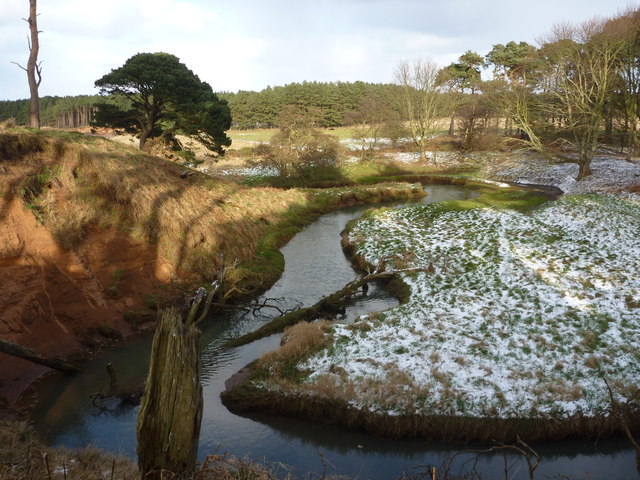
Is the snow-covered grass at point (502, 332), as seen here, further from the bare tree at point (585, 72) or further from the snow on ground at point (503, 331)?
the bare tree at point (585, 72)

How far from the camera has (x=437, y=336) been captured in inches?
543

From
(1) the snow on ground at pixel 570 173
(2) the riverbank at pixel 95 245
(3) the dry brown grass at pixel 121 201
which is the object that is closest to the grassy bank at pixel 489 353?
(2) the riverbank at pixel 95 245

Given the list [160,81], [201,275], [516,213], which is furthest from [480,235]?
[160,81]

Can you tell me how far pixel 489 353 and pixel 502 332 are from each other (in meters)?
1.42

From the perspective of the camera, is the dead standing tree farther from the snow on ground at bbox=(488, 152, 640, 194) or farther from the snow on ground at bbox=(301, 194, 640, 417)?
→ the snow on ground at bbox=(488, 152, 640, 194)

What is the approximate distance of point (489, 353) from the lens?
1280 centimetres

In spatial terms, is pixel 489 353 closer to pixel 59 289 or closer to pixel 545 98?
pixel 59 289

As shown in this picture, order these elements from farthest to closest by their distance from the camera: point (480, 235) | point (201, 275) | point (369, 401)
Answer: point (480, 235), point (201, 275), point (369, 401)

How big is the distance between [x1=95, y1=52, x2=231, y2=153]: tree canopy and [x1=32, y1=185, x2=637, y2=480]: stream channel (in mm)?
20277

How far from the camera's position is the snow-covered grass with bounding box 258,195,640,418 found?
11258mm

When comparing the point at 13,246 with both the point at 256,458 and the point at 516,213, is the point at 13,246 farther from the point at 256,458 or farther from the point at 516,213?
the point at 516,213

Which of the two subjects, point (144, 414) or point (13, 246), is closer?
point (144, 414)

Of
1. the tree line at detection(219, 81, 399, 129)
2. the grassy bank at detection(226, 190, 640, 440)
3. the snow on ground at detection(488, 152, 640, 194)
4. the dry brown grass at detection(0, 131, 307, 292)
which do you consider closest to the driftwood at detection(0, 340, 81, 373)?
the grassy bank at detection(226, 190, 640, 440)

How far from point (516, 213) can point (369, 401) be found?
19772 mm
